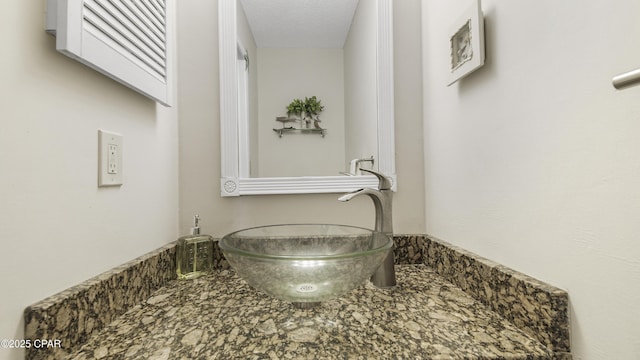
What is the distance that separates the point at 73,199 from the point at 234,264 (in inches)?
12.9

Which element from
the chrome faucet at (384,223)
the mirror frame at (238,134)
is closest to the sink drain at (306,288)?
the chrome faucet at (384,223)

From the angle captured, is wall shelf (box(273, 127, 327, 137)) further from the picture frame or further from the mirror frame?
the picture frame

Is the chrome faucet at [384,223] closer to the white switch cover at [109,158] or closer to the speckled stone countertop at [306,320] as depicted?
the speckled stone countertop at [306,320]

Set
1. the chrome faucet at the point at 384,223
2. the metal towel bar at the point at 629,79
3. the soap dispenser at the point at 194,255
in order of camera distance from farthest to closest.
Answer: the soap dispenser at the point at 194,255
the chrome faucet at the point at 384,223
the metal towel bar at the point at 629,79

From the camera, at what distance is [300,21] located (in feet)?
3.50

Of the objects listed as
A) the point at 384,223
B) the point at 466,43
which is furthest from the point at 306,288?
the point at 466,43

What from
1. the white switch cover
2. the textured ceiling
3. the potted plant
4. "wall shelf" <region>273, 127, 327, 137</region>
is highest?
the textured ceiling

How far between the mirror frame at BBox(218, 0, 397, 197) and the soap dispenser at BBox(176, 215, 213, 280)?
16 centimetres

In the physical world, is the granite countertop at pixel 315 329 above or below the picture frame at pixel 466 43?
below

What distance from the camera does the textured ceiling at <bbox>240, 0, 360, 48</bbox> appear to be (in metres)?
1.06

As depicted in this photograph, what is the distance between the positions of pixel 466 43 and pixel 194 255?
3.27 feet

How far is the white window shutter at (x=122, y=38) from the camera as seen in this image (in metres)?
0.49

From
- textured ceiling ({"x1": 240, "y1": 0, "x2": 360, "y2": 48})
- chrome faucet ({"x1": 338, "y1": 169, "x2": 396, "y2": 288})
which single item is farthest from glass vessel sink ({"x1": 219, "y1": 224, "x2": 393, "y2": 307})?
textured ceiling ({"x1": 240, "y1": 0, "x2": 360, "y2": 48})

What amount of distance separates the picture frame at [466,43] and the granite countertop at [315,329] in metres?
0.58
